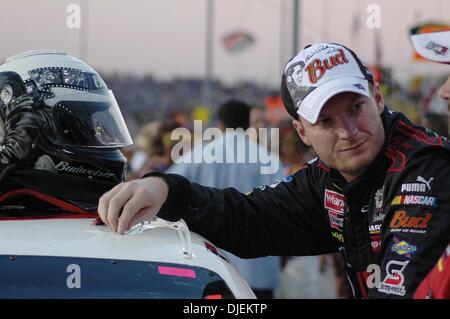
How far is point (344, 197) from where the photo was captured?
268cm

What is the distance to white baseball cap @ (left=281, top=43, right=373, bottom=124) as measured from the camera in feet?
8.16

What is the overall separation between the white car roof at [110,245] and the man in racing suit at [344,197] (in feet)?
0.26

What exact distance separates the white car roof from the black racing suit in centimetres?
21

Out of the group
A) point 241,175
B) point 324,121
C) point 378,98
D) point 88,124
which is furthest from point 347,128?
point 241,175

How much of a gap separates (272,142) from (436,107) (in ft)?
7.93

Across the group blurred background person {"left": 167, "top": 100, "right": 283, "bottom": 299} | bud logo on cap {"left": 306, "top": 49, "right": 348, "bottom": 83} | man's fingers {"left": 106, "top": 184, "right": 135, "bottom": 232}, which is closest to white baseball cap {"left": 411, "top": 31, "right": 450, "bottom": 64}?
bud logo on cap {"left": 306, "top": 49, "right": 348, "bottom": 83}

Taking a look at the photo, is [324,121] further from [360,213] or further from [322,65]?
[360,213]

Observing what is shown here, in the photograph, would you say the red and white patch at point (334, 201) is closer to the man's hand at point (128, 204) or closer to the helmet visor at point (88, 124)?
the man's hand at point (128, 204)

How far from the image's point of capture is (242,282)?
2527 millimetres

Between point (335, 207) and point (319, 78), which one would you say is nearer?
point (319, 78)

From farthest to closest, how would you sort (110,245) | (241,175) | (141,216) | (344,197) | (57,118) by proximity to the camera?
(241,175)
(57,118)
(344,197)
(141,216)
(110,245)

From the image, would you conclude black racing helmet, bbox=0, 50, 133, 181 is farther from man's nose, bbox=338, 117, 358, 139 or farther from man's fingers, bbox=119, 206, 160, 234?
man's nose, bbox=338, 117, 358, 139

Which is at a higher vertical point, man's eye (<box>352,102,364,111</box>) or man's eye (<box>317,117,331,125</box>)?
man's eye (<box>352,102,364,111</box>)

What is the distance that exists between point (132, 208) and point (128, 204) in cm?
2
